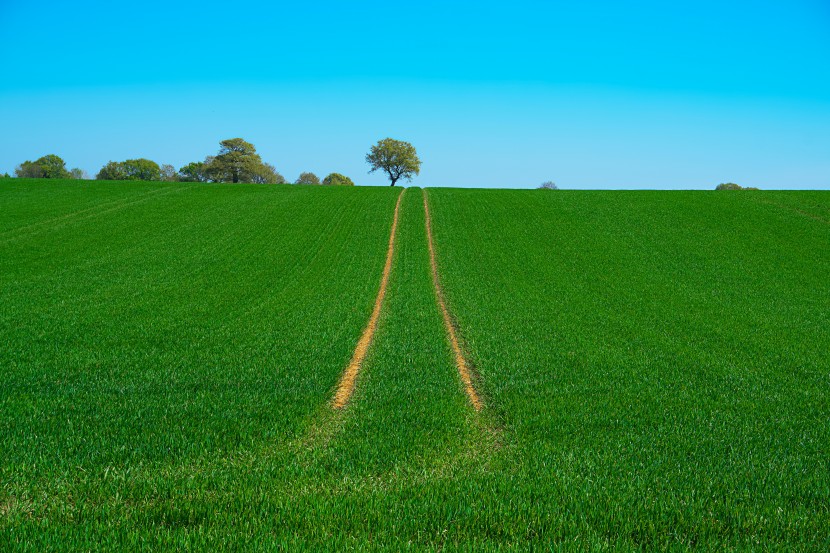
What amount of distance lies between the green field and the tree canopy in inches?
4235

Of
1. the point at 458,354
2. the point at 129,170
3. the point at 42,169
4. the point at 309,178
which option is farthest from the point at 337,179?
the point at 458,354

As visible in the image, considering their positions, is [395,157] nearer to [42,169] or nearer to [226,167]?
[226,167]

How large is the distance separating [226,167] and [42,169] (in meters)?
46.4

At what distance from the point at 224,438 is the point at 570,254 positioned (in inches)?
948

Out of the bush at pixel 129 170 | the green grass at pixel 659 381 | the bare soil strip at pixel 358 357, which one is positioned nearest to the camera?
the green grass at pixel 659 381

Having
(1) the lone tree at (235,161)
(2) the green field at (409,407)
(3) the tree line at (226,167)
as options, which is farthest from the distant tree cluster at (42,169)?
(2) the green field at (409,407)

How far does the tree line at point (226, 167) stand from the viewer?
96.5 m

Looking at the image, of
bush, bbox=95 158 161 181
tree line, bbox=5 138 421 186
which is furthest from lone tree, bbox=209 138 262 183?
bush, bbox=95 158 161 181

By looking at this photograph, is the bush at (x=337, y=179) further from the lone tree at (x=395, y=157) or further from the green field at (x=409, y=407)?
the green field at (x=409, y=407)

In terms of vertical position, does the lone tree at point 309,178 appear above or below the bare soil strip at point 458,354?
above

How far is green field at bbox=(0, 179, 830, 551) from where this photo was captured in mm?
5480

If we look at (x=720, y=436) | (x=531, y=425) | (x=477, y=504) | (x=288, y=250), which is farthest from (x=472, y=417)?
(x=288, y=250)

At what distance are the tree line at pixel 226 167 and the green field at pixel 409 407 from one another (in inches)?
2996

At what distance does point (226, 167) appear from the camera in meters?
96.3
